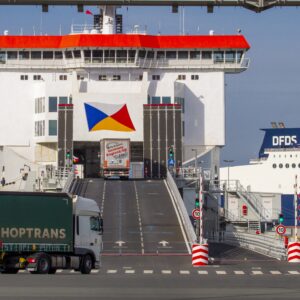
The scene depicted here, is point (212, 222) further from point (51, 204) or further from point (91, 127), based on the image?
point (51, 204)

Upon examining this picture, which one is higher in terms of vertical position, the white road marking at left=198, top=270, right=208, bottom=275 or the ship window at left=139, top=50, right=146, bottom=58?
the ship window at left=139, top=50, right=146, bottom=58

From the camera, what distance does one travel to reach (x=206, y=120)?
98.6 meters

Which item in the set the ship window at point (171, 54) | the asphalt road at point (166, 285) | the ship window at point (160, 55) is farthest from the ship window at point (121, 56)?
the asphalt road at point (166, 285)

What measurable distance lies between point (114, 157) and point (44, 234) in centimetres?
4752

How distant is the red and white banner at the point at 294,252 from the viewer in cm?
5856

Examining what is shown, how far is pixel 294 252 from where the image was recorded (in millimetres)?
58656

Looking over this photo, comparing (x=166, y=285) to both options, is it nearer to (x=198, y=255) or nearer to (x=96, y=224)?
(x=96, y=224)

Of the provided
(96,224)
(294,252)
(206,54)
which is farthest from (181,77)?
(96,224)

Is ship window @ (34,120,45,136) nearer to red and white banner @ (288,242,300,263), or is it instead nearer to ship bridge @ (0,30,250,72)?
ship bridge @ (0,30,250,72)

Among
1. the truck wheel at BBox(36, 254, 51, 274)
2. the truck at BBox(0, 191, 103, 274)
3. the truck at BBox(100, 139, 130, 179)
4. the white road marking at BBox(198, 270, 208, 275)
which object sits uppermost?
the truck at BBox(100, 139, 130, 179)

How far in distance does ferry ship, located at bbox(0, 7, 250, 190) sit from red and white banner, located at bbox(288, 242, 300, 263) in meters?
36.7

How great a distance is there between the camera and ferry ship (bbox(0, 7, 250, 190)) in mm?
95656

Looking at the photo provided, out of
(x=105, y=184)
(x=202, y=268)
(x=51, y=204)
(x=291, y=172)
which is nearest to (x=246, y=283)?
(x=51, y=204)

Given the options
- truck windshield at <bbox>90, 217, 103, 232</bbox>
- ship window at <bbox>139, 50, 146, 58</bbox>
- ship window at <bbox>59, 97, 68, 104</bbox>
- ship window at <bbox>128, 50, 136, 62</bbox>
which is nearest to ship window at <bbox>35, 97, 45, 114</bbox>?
Result: ship window at <bbox>59, 97, 68, 104</bbox>
